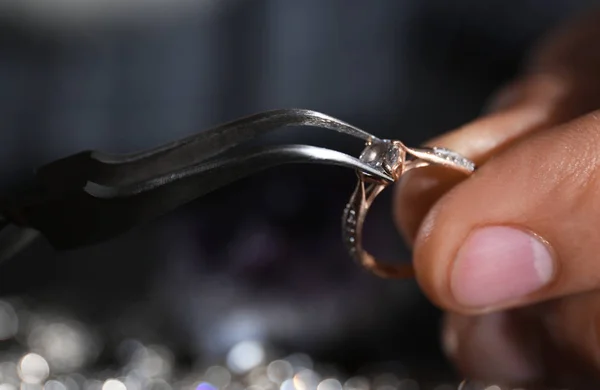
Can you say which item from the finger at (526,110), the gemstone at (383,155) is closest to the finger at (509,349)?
the finger at (526,110)

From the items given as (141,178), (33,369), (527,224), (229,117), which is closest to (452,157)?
(527,224)

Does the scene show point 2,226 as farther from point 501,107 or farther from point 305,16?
point 305,16

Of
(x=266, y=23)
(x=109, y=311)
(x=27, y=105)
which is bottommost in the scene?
(x=109, y=311)

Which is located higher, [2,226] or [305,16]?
[305,16]

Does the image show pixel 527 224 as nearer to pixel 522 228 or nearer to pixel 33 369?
pixel 522 228

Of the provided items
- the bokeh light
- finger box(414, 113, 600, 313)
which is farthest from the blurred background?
finger box(414, 113, 600, 313)

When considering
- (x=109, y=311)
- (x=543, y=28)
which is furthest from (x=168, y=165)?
(x=543, y=28)

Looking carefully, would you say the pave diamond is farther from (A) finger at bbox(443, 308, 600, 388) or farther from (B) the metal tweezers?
(A) finger at bbox(443, 308, 600, 388)
